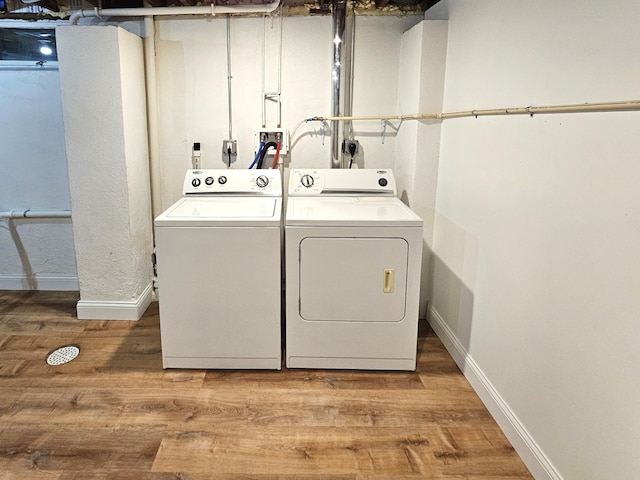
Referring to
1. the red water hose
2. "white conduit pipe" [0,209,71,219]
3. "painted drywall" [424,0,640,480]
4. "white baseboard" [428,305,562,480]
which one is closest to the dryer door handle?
"painted drywall" [424,0,640,480]

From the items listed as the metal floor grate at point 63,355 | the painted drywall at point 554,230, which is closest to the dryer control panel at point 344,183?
the painted drywall at point 554,230

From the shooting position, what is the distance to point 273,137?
10.2ft

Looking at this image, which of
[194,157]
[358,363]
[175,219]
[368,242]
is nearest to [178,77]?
[194,157]

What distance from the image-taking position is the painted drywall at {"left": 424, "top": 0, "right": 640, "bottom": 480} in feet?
4.03

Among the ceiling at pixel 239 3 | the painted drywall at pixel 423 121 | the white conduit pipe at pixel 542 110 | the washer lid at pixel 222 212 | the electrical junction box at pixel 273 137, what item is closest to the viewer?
the white conduit pipe at pixel 542 110

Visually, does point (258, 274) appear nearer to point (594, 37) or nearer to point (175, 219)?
point (175, 219)

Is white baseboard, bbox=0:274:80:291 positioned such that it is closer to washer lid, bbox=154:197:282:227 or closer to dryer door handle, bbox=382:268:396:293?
washer lid, bbox=154:197:282:227

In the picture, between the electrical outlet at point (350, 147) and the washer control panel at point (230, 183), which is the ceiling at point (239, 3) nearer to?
the electrical outlet at point (350, 147)

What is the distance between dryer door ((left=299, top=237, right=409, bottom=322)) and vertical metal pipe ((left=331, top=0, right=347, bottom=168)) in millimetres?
1084

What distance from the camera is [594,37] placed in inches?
52.7

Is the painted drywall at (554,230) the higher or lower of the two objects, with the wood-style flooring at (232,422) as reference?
higher

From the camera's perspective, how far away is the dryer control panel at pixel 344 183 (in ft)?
9.48

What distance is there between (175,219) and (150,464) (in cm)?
108

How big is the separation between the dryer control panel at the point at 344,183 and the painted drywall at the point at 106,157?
104 cm
